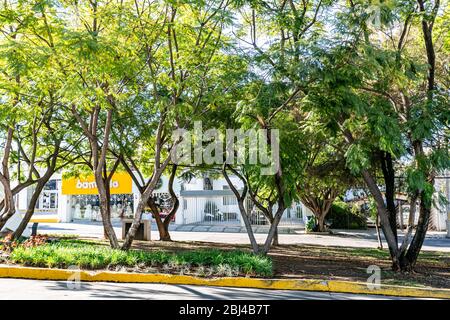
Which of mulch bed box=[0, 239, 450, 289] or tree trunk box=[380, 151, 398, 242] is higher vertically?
tree trunk box=[380, 151, 398, 242]

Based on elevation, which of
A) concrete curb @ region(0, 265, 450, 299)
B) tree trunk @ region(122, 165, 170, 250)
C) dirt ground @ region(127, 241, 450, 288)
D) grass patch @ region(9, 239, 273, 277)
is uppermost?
tree trunk @ region(122, 165, 170, 250)

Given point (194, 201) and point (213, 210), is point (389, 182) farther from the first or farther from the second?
point (194, 201)

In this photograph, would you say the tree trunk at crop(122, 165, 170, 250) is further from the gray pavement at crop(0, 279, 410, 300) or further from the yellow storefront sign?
the yellow storefront sign

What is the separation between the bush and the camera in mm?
Answer: 28203

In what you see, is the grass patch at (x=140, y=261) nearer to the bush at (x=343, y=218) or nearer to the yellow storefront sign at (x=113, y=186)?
the bush at (x=343, y=218)

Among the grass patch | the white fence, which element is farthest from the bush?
the grass patch

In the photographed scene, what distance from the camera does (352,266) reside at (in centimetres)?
1127

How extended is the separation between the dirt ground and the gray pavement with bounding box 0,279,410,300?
151 centimetres

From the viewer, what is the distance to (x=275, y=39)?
36.1 ft

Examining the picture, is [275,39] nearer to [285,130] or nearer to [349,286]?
[285,130]

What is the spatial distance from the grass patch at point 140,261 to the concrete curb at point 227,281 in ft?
1.86

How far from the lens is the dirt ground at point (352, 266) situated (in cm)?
921
